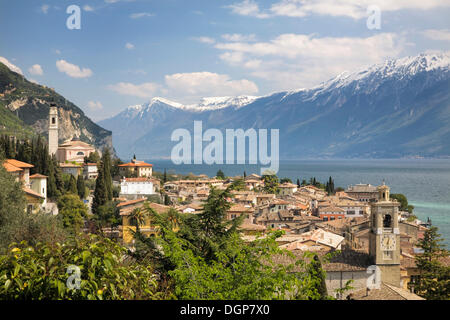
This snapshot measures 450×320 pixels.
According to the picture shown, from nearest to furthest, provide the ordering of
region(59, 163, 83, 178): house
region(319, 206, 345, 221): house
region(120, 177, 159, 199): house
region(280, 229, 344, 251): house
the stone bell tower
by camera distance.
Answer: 1. region(280, 229, 344, 251): house
2. region(319, 206, 345, 221): house
3. region(120, 177, 159, 199): house
4. region(59, 163, 83, 178): house
5. the stone bell tower

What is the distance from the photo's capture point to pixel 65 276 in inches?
144

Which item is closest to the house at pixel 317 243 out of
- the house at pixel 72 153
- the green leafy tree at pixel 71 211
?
the green leafy tree at pixel 71 211

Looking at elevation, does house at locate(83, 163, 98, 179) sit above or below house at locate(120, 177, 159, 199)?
above

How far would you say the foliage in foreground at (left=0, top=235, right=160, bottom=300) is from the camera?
3598 millimetres

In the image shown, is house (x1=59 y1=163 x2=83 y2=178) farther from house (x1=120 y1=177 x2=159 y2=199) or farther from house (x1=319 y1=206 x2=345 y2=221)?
house (x1=319 y1=206 x2=345 y2=221)

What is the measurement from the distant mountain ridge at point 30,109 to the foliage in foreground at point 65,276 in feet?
255

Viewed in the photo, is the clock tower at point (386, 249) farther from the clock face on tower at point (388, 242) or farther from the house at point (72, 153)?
the house at point (72, 153)

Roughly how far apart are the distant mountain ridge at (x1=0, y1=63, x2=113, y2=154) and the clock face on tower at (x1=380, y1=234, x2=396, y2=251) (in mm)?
72043

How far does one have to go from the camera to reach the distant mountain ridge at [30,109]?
86.8 metres

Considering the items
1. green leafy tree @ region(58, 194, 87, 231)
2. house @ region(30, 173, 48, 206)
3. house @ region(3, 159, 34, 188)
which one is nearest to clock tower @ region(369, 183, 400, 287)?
green leafy tree @ region(58, 194, 87, 231)

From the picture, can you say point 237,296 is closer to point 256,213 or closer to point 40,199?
point 40,199

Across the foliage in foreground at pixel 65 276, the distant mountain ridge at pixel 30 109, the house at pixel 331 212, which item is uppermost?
the distant mountain ridge at pixel 30 109
